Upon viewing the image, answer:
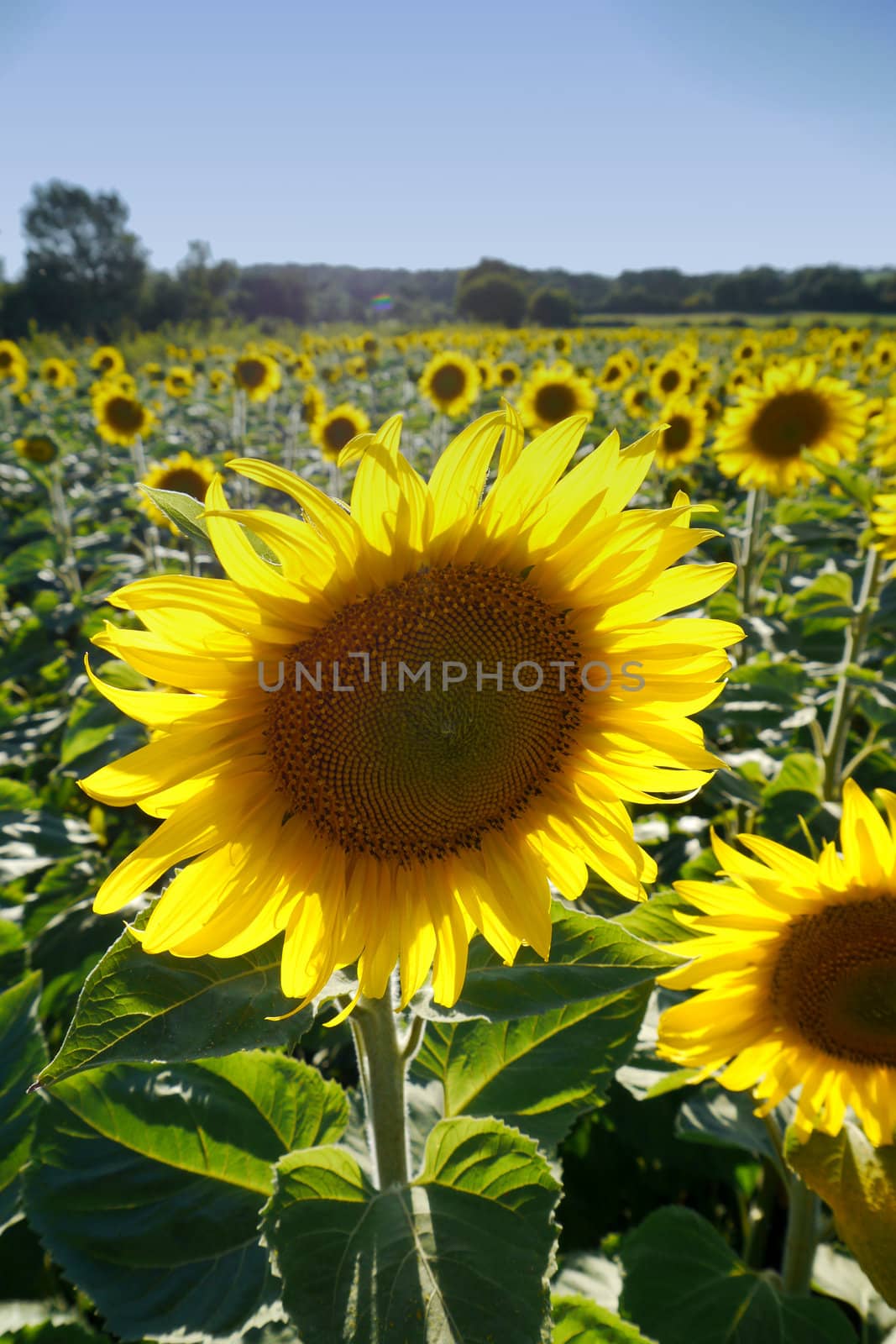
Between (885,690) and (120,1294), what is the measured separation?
127 inches

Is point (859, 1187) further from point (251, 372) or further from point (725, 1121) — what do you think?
point (251, 372)

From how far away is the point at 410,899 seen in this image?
1380 millimetres

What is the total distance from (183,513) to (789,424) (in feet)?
18.5

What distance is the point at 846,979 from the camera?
1.58 meters

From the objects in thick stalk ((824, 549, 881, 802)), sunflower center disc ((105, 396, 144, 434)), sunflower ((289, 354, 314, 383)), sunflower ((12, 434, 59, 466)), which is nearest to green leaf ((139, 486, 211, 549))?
thick stalk ((824, 549, 881, 802))

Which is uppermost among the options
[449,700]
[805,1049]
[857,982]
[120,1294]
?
[449,700]

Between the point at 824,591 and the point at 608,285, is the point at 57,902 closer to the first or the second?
the point at 824,591

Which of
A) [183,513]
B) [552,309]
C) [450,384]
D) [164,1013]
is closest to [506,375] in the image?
[450,384]

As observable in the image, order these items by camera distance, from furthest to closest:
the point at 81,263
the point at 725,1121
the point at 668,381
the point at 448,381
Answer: the point at 81,263, the point at 448,381, the point at 668,381, the point at 725,1121

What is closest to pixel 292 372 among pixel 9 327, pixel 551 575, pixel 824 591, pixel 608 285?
pixel 824 591

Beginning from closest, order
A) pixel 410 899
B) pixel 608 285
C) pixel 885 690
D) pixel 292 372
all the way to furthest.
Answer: pixel 410 899, pixel 885 690, pixel 292 372, pixel 608 285

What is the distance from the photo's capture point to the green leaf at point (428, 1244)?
3.91 feet

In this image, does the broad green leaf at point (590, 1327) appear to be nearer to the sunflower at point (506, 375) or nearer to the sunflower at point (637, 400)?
the sunflower at point (637, 400)

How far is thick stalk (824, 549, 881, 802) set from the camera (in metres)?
3.64
